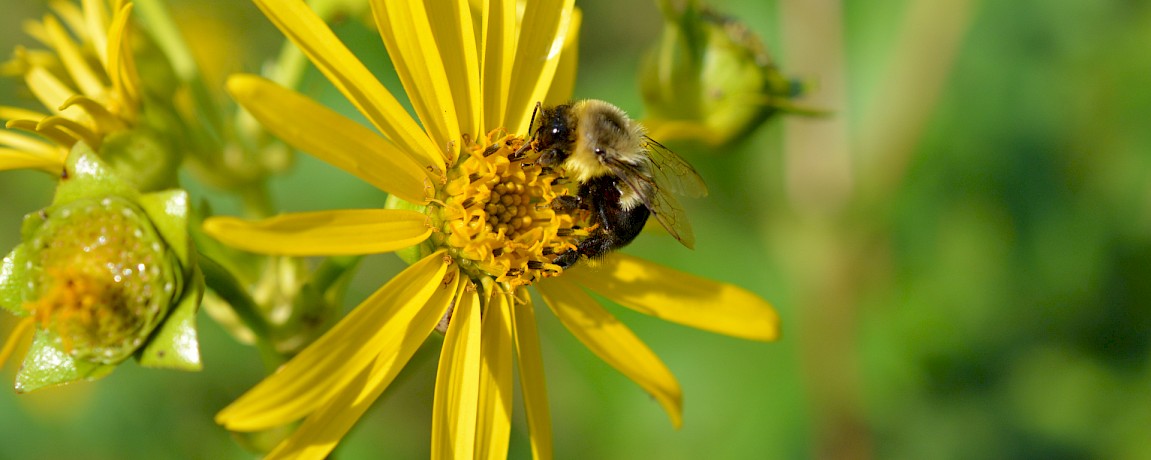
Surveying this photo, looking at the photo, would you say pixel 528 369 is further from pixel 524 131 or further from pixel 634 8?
pixel 634 8

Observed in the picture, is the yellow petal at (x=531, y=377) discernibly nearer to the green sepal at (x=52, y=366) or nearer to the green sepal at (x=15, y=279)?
the green sepal at (x=52, y=366)

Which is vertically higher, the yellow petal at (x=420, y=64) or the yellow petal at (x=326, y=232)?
the yellow petal at (x=420, y=64)

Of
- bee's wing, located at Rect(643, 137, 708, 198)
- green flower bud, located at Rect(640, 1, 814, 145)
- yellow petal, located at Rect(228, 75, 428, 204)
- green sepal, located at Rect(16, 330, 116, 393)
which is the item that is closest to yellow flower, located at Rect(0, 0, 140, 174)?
green sepal, located at Rect(16, 330, 116, 393)

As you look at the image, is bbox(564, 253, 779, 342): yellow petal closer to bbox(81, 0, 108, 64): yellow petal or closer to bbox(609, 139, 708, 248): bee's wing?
bbox(609, 139, 708, 248): bee's wing

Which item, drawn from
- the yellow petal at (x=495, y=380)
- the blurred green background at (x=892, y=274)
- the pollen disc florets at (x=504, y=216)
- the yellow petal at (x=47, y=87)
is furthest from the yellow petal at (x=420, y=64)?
the blurred green background at (x=892, y=274)

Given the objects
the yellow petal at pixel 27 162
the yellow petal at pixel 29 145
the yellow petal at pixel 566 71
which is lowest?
the yellow petal at pixel 29 145
